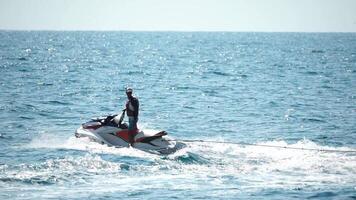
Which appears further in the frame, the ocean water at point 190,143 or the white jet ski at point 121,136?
the white jet ski at point 121,136

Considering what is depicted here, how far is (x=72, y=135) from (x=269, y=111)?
14144 millimetres

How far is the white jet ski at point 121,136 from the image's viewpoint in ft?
72.2

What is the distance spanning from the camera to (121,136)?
2281cm

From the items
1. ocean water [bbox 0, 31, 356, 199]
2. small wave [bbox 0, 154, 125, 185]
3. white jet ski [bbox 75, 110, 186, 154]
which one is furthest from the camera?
white jet ski [bbox 75, 110, 186, 154]

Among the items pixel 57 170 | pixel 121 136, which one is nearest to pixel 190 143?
pixel 121 136

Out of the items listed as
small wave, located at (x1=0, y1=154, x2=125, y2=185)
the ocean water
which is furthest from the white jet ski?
small wave, located at (x1=0, y1=154, x2=125, y2=185)

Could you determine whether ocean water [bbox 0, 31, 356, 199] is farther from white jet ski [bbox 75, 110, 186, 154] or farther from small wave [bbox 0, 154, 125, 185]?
white jet ski [bbox 75, 110, 186, 154]

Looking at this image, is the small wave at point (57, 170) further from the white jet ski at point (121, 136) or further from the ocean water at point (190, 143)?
the white jet ski at point (121, 136)

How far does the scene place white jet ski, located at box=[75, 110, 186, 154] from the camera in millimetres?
22016

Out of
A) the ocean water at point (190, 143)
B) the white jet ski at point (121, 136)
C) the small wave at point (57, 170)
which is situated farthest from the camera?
the white jet ski at point (121, 136)

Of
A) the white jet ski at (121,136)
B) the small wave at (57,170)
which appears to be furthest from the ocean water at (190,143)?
the white jet ski at (121,136)

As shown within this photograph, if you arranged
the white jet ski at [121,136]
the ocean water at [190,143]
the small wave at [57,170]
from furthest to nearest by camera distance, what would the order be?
the white jet ski at [121,136]
the small wave at [57,170]
the ocean water at [190,143]

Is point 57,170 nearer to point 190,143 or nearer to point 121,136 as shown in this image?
point 121,136

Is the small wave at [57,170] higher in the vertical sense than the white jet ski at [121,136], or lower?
lower
